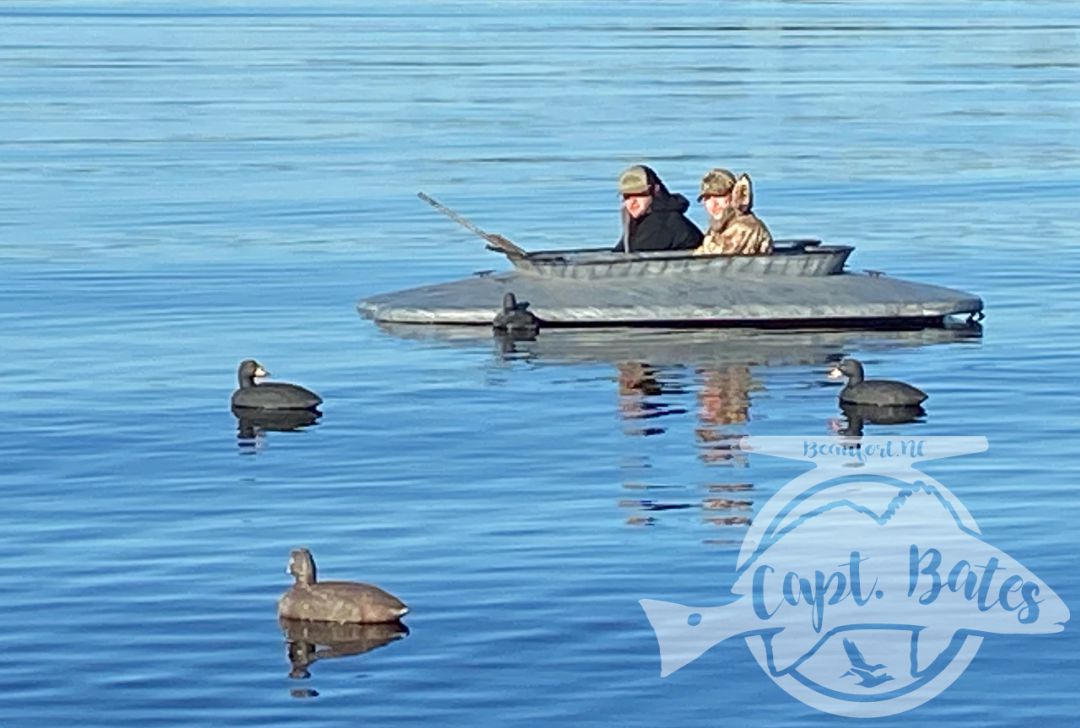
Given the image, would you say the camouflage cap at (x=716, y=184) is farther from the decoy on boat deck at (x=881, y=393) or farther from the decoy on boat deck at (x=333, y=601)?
the decoy on boat deck at (x=333, y=601)

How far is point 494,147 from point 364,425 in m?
30.8

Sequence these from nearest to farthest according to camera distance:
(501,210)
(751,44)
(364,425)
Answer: (364,425) → (501,210) → (751,44)

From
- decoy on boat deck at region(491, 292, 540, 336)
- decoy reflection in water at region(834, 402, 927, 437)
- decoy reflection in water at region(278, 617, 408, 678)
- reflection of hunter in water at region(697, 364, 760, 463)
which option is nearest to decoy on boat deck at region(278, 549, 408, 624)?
decoy reflection in water at region(278, 617, 408, 678)

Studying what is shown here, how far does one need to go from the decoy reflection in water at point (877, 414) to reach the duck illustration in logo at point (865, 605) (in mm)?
3144

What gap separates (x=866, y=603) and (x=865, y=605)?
2cm

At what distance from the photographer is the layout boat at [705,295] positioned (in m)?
27.8

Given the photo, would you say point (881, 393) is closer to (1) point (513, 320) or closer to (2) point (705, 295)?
(2) point (705, 295)

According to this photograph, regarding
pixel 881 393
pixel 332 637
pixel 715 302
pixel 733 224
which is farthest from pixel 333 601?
pixel 733 224

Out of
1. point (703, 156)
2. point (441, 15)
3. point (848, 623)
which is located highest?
point (441, 15)

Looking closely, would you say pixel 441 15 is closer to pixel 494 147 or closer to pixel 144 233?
pixel 494 147

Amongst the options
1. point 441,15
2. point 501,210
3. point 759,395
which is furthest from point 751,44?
point 759,395

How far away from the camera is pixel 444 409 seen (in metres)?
23.9

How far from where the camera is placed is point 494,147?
176 feet

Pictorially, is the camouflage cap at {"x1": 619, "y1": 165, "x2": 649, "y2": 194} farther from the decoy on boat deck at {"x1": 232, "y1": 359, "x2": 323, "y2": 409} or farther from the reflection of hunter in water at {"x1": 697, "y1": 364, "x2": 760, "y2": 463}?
the decoy on boat deck at {"x1": 232, "y1": 359, "x2": 323, "y2": 409}
